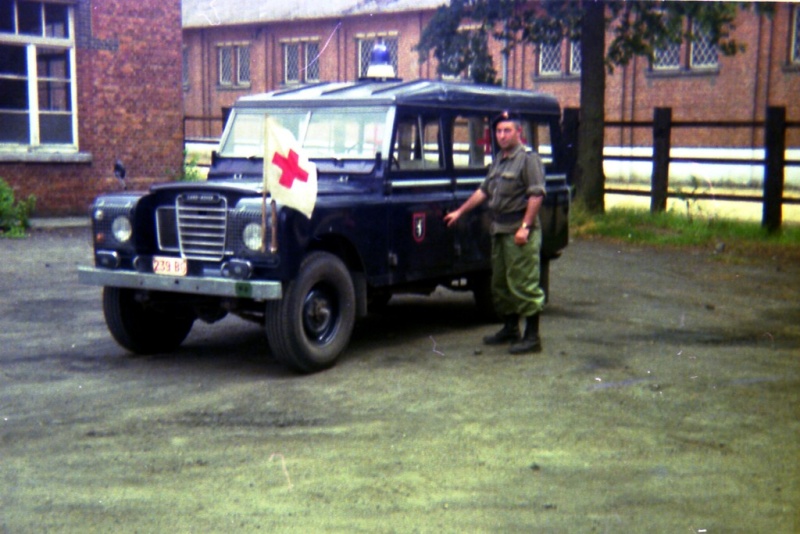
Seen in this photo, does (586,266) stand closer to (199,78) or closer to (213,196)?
(213,196)

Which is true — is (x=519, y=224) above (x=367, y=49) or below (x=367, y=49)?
below

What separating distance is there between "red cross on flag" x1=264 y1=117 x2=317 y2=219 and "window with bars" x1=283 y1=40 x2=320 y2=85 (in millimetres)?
29118

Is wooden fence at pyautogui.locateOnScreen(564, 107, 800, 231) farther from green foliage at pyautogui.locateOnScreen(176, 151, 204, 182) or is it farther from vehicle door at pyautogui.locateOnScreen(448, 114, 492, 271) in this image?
vehicle door at pyautogui.locateOnScreen(448, 114, 492, 271)

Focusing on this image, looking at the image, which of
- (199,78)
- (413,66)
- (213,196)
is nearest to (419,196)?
(213,196)

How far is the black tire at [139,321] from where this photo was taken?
26.4 ft

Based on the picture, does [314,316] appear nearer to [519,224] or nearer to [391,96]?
[519,224]

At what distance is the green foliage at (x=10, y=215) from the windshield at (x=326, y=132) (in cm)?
854

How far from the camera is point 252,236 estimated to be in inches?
282

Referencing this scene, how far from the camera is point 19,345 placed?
853cm

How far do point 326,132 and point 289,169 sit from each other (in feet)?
5.41

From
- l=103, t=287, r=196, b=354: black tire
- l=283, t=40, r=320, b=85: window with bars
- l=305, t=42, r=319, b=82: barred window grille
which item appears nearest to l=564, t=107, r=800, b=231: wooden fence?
l=103, t=287, r=196, b=354: black tire

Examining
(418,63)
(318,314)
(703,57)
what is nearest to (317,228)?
(318,314)

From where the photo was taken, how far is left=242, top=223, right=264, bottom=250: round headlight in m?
7.13

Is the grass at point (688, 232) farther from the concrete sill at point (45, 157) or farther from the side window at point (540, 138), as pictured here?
the concrete sill at point (45, 157)
